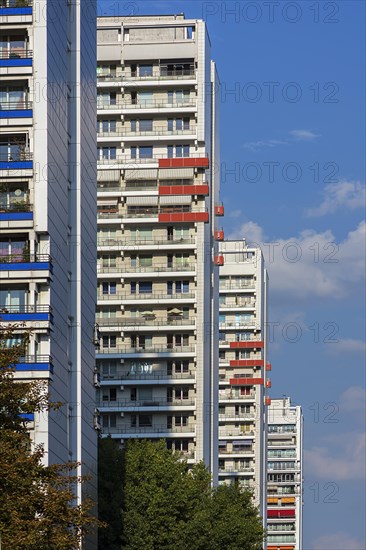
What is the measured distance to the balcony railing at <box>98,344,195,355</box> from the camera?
12206 cm

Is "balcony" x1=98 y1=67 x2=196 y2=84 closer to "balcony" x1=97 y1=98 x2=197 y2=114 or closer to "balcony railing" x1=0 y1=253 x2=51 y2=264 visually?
"balcony" x1=97 y1=98 x2=197 y2=114

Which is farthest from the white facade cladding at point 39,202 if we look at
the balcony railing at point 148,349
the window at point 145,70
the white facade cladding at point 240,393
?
the white facade cladding at point 240,393

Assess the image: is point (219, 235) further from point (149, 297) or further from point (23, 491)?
point (23, 491)

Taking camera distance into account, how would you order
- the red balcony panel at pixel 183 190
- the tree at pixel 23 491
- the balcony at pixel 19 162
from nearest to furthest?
1. the tree at pixel 23 491
2. the balcony at pixel 19 162
3. the red balcony panel at pixel 183 190

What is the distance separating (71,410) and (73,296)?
5456mm

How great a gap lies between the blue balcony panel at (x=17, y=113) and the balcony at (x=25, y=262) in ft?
19.4

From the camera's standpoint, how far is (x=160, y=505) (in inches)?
3750

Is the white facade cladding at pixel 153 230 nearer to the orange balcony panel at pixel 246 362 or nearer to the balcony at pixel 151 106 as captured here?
the balcony at pixel 151 106

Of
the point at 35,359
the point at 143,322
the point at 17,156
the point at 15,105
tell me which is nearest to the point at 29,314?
the point at 35,359

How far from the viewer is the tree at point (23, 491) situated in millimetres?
46312

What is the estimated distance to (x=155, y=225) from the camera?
12331cm

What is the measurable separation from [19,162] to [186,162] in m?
52.5

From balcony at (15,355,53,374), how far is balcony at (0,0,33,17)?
1468cm

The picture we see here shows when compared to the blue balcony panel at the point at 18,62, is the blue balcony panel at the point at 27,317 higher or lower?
lower
